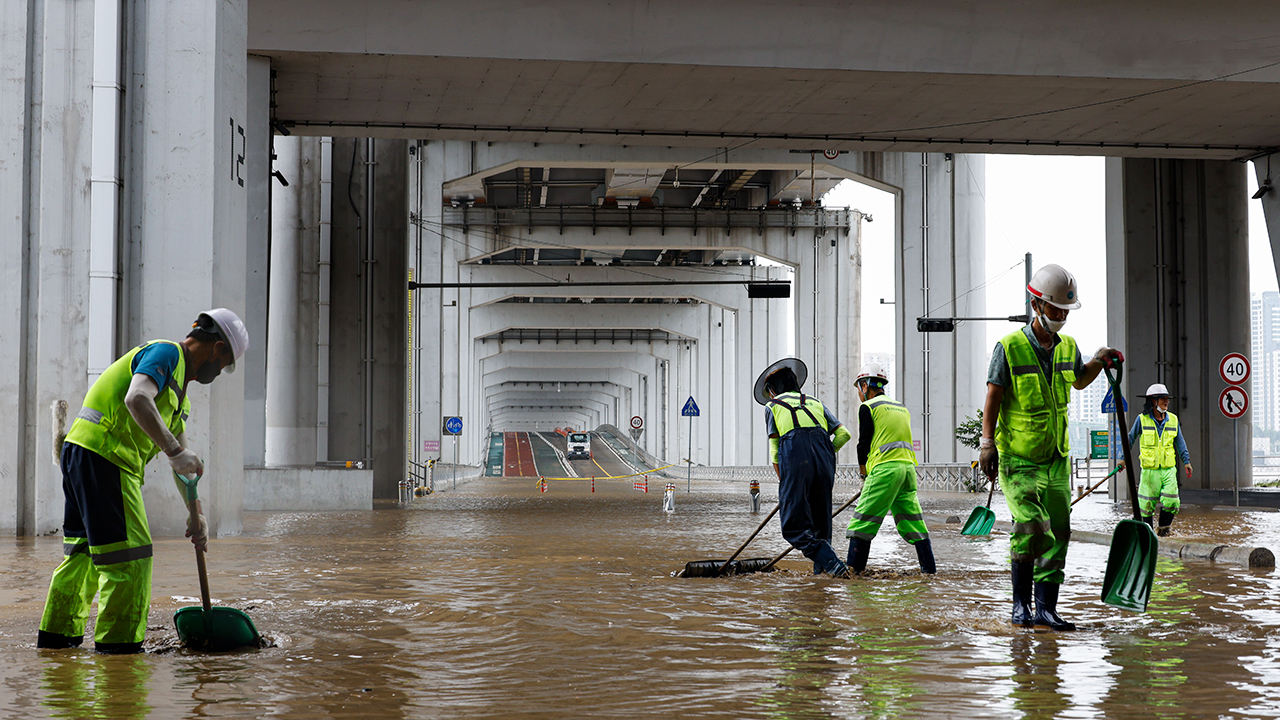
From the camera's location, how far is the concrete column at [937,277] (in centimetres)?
3731

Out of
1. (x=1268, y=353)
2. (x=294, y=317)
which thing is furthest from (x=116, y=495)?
(x=1268, y=353)

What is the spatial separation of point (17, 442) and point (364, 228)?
50.3 ft

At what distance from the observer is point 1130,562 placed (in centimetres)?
669

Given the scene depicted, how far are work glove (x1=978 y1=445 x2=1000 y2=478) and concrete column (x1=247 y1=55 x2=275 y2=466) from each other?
12.7 meters

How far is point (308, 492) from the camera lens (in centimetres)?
→ 2150

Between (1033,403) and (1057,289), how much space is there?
667mm

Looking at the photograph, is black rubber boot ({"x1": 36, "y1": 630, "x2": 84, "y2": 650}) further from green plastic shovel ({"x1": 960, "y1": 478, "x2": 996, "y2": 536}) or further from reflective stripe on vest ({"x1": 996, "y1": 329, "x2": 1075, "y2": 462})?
green plastic shovel ({"x1": 960, "y1": 478, "x2": 996, "y2": 536})

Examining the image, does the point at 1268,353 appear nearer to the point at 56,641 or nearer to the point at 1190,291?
the point at 1190,291

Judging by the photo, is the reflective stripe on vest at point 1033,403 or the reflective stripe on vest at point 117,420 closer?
the reflective stripe on vest at point 117,420

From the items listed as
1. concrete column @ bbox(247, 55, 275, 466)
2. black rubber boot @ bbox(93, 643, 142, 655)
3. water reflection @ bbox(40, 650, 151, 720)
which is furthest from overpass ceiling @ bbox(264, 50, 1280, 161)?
water reflection @ bbox(40, 650, 151, 720)

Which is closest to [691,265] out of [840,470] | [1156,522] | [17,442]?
[840,470]

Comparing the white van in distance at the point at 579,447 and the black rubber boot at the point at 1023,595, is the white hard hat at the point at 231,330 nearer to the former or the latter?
the black rubber boot at the point at 1023,595

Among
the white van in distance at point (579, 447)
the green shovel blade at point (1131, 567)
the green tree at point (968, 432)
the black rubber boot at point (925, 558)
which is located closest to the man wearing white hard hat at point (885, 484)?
the black rubber boot at point (925, 558)

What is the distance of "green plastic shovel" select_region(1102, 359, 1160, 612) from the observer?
21.6ft
